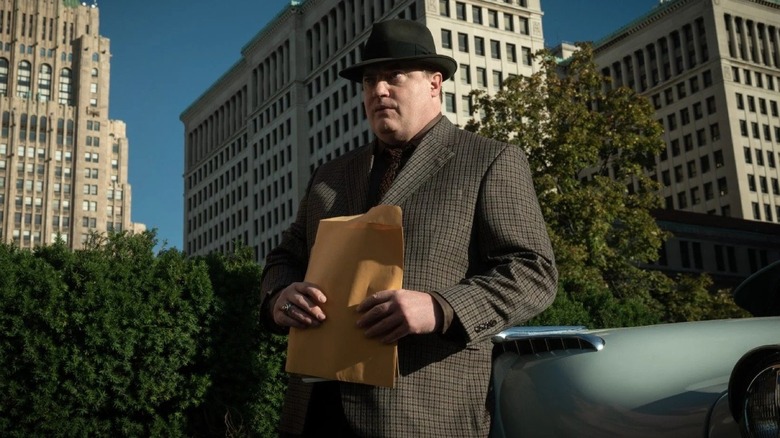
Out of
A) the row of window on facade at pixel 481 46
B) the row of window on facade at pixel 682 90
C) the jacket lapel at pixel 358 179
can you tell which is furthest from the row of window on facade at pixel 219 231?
the jacket lapel at pixel 358 179

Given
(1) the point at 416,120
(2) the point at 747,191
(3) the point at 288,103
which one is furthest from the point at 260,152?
(1) the point at 416,120

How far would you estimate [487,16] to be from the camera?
7069 centimetres

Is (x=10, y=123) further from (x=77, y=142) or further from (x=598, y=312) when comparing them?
(x=598, y=312)

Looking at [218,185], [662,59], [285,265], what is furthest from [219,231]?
[285,265]

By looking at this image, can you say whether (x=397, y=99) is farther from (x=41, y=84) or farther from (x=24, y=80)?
(x=24, y=80)

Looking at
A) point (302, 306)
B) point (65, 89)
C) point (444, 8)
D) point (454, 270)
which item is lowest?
point (302, 306)

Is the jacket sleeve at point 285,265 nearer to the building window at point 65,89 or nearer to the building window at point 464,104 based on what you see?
the building window at point 464,104

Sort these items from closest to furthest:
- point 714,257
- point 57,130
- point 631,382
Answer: point 631,382 < point 714,257 < point 57,130

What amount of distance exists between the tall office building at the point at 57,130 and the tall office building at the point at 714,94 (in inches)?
2798

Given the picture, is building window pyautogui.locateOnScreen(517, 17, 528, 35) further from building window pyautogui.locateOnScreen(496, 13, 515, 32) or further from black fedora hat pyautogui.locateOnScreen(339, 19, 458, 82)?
black fedora hat pyautogui.locateOnScreen(339, 19, 458, 82)

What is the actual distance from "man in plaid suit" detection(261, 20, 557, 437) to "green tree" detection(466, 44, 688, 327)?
1689cm

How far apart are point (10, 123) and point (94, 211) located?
15.8 m

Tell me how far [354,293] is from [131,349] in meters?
6.76

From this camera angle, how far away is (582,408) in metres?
2.49
